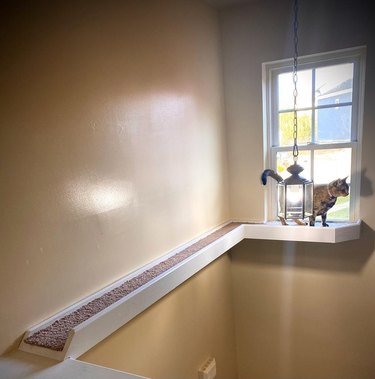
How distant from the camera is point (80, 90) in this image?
1149mm

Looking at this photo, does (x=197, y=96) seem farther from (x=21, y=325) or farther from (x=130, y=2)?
(x=21, y=325)

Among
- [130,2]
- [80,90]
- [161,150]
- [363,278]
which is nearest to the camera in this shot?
[80,90]

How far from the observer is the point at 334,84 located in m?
2.14

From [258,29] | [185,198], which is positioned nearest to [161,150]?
[185,198]

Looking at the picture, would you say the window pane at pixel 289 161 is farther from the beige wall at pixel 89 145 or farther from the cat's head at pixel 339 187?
the beige wall at pixel 89 145

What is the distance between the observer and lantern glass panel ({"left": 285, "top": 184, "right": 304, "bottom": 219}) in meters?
1.57

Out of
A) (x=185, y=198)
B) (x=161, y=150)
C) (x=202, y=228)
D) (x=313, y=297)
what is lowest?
(x=313, y=297)

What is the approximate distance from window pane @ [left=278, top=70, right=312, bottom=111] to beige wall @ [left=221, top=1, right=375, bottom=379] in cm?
17

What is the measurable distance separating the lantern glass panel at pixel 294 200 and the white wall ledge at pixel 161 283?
0.48 m

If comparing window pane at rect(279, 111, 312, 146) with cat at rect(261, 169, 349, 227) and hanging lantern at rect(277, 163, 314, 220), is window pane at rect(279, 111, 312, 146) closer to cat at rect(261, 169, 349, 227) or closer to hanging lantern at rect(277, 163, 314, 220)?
cat at rect(261, 169, 349, 227)

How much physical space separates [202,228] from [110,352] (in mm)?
1000

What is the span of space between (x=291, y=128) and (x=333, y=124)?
11.3 inches

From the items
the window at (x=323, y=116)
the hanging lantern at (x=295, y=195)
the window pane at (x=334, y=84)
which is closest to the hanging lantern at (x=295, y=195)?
the hanging lantern at (x=295, y=195)

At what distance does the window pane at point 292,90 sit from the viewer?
2.21m
